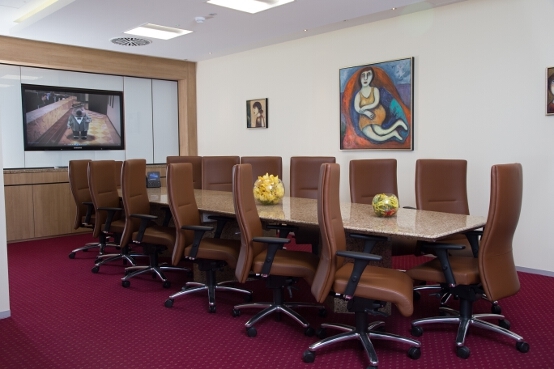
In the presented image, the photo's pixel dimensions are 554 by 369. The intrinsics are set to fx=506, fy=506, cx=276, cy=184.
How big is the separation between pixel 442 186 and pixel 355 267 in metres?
2.20

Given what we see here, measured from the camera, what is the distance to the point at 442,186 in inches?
186

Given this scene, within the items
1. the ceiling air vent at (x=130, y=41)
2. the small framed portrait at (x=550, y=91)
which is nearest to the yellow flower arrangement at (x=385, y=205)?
the small framed portrait at (x=550, y=91)

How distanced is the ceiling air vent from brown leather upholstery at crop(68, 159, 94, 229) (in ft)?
6.31

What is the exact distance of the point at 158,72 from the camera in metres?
8.66

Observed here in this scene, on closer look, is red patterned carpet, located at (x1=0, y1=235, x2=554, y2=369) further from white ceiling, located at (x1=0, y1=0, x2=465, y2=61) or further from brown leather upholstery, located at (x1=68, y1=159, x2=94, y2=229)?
white ceiling, located at (x1=0, y1=0, x2=465, y2=61)

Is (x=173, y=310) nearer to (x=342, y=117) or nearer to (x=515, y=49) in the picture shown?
(x=342, y=117)

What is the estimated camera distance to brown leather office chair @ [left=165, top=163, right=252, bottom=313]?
13.2ft

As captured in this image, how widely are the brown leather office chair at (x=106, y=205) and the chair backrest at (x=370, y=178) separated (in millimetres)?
2442

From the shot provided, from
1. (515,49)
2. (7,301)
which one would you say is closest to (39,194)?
(7,301)

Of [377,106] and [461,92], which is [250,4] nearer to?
[377,106]

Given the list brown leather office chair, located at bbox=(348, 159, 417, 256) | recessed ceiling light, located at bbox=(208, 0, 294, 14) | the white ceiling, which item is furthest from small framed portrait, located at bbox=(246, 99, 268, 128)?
brown leather office chair, located at bbox=(348, 159, 417, 256)

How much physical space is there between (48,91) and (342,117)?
173 inches

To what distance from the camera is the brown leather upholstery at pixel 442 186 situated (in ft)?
15.4

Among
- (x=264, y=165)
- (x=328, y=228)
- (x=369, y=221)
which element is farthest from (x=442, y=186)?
(x=264, y=165)
